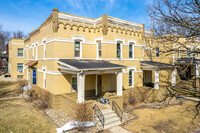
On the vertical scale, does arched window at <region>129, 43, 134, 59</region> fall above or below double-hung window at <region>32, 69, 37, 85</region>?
above

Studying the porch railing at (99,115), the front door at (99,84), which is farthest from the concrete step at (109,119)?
the front door at (99,84)

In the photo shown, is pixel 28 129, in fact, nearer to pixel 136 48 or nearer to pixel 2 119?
pixel 2 119

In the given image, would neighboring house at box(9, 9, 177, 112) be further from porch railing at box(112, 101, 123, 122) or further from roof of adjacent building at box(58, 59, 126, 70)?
porch railing at box(112, 101, 123, 122)

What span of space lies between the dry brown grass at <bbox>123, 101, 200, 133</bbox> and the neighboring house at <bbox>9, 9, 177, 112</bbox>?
231 centimetres

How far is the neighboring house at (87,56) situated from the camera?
12539 mm

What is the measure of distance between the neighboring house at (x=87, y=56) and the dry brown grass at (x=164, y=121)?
7.58ft

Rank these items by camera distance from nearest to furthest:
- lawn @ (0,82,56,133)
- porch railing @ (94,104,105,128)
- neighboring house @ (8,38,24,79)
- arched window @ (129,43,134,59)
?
lawn @ (0,82,56,133)
porch railing @ (94,104,105,128)
arched window @ (129,43,134,59)
neighboring house @ (8,38,24,79)

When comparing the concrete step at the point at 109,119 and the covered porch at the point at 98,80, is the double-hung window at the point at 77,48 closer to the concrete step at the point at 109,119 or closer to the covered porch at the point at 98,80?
the covered porch at the point at 98,80

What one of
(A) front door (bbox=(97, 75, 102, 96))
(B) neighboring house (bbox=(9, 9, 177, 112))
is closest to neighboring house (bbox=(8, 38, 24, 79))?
(B) neighboring house (bbox=(9, 9, 177, 112))

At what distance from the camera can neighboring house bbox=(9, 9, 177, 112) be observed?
12.5 meters

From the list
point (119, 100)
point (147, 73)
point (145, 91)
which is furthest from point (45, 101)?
point (147, 73)

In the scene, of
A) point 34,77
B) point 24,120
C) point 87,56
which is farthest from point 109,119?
point 34,77

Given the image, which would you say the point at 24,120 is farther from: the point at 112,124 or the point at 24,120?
the point at 112,124

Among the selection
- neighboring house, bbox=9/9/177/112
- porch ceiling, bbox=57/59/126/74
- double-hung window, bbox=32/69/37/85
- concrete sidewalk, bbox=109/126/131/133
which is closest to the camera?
concrete sidewalk, bbox=109/126/131/133
